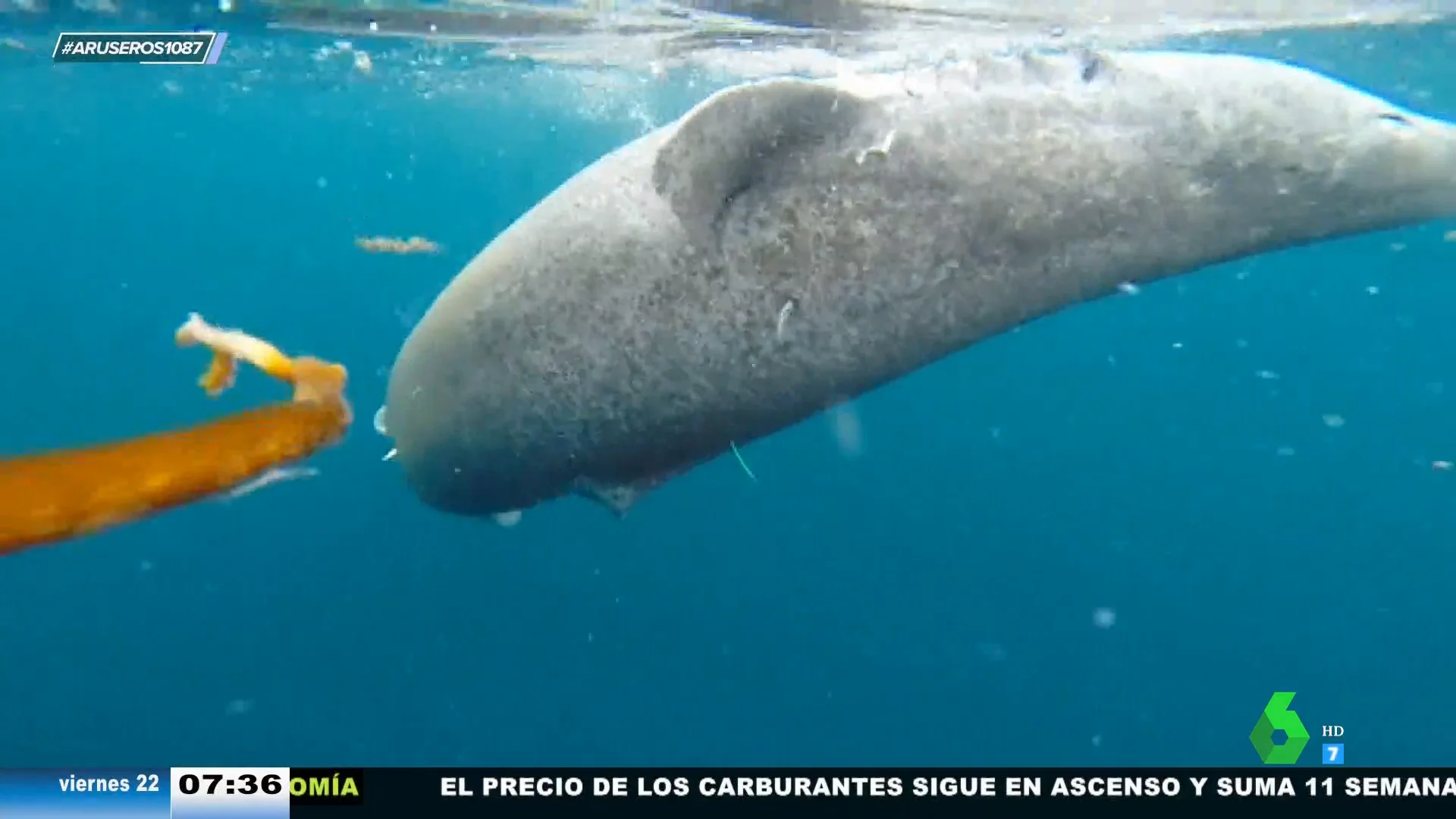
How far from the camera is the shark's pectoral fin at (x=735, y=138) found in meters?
4.44

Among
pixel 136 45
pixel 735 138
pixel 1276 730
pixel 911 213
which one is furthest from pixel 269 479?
pixel 136 45

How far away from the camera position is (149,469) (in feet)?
6.29

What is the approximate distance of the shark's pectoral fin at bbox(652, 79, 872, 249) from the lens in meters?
4.44

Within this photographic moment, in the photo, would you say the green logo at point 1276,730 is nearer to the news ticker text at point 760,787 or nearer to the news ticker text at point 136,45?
the news ticker text at point 760,787

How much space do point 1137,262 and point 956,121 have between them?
1.11 metres

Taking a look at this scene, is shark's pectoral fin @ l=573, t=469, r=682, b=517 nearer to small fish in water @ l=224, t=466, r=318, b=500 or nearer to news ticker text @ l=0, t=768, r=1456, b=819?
news ticker text @ l=0, t=768, r=1456, b=819

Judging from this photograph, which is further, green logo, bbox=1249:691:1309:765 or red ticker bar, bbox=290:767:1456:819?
green logo, bbox=1249:691:1309:765

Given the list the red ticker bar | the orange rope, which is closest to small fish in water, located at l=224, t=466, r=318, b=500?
the orange rope

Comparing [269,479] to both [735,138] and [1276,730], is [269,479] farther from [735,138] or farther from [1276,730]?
[1276,730]

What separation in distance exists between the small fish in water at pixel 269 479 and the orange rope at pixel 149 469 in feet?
0.07

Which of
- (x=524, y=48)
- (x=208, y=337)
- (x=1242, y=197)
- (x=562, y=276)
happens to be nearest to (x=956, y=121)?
(x=1242, y=197)

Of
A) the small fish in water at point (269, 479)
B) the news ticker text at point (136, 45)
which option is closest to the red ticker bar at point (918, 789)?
the small fish in water at point (269, 479)

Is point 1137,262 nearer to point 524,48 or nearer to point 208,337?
point 208,337

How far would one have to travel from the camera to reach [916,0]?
14.2 metres
